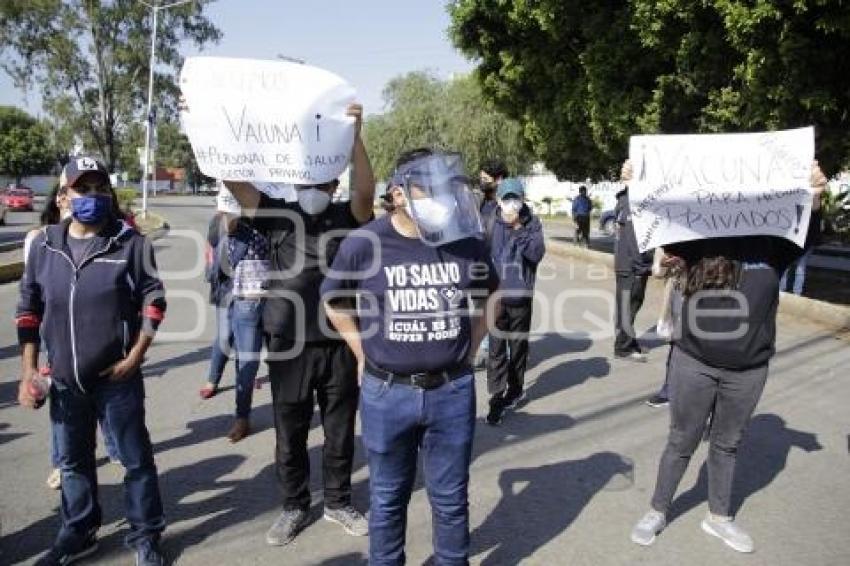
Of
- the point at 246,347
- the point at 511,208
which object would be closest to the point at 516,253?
the point at 511,208

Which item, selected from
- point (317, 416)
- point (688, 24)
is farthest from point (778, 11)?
point (317, 416)

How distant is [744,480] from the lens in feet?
15.4

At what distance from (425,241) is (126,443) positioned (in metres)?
1.73

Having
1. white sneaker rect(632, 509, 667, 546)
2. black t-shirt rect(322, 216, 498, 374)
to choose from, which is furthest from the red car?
white sneaker rect(632, 509, 667, 546)

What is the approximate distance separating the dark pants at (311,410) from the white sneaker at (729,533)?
199 cm

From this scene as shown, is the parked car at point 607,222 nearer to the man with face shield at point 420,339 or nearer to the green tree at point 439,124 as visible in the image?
the green tree at point 439,124

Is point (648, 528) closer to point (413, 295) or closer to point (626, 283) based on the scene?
point (413, 295)

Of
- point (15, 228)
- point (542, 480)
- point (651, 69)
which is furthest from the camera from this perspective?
point (15, 228)

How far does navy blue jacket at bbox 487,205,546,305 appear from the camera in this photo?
5953 millimetres

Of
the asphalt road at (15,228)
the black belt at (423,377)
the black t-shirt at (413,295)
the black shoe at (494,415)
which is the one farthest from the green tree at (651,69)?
the asphalt road at (15,228)

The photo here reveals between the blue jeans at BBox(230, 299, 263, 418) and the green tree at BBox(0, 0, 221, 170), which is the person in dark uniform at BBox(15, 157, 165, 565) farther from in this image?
the green tree at BBox(0, 0, 221, 170)

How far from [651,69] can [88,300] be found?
1219 centimetres

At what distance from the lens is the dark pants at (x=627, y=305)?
797cm

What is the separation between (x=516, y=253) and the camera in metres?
5.96
